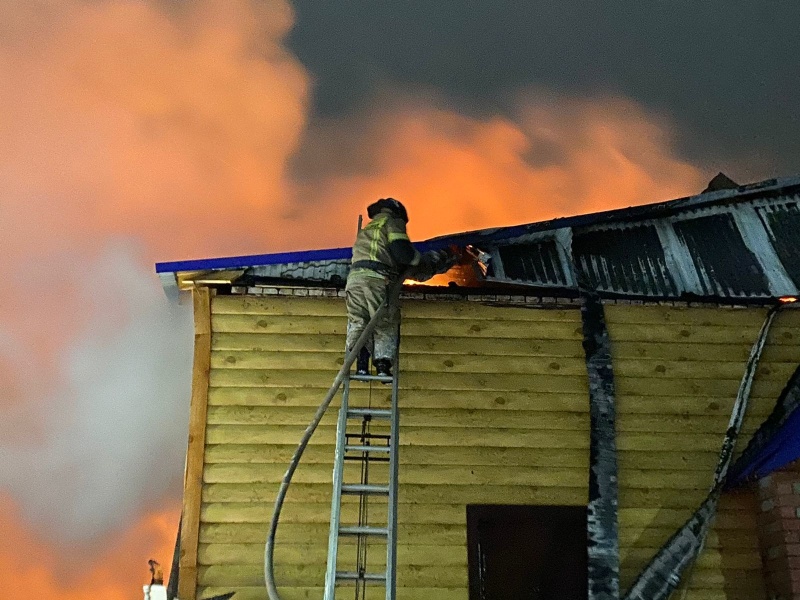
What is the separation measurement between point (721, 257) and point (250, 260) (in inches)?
200

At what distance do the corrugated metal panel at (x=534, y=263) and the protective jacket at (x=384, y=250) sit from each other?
1670 mm

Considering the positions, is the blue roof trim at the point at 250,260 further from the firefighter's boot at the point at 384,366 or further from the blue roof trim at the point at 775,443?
the blue roof trim at the point at 775,443

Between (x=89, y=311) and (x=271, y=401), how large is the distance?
30.1ft

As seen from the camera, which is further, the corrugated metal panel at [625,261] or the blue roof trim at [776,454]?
the corrugated metal panel at [625,261]

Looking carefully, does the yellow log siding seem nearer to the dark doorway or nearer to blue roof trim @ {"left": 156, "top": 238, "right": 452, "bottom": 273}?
the dark doorway

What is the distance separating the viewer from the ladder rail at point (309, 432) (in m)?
4.68

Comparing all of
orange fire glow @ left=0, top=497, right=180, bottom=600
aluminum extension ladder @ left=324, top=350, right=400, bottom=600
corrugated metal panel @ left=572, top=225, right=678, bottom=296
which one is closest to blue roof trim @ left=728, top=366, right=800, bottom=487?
corrugated metal panel @ left=572, top=225, right=678, bottom=296

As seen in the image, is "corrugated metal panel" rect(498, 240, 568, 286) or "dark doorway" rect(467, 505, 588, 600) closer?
"dark doorway" rect(467, 505, 588, 600)

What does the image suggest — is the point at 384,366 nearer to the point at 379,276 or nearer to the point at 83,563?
the point at 379,276

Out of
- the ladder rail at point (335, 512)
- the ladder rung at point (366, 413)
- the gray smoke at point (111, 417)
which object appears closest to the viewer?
the ladder rail at point (335, 512)

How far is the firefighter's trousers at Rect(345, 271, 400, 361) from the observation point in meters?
5.85

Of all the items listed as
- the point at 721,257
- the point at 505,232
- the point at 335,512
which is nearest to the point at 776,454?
the point at 721,257

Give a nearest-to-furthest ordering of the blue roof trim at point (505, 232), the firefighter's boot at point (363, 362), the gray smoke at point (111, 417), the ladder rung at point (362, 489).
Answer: the ladder rung at point (362, 489), the firefighter's boot at point (363, 362), the blue roof trim at point (505, 232), the gray smoke at point (111, 417)

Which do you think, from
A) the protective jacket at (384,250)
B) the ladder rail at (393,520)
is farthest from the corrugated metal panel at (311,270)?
the ladder rail at (393,520)
